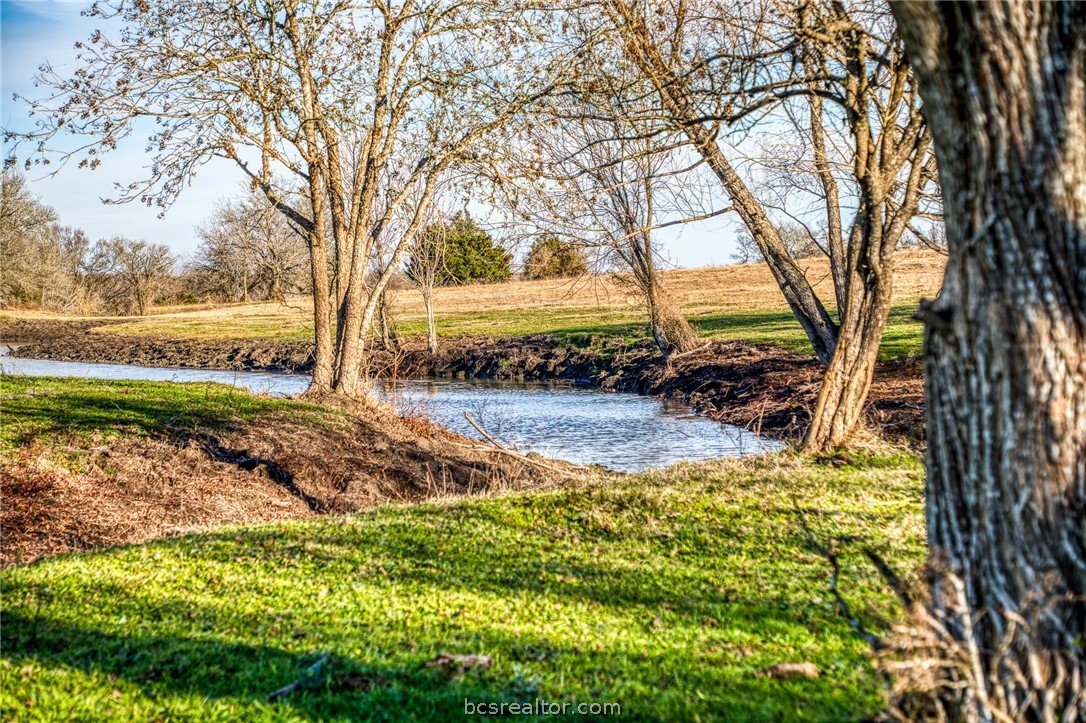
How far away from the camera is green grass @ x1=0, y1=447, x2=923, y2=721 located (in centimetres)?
415

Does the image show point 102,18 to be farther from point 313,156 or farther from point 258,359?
point 258,359

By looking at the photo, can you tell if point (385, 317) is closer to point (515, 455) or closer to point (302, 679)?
point (515, 455)

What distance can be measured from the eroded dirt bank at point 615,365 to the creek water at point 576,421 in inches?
28.8

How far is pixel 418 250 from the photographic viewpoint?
30625 millimetres

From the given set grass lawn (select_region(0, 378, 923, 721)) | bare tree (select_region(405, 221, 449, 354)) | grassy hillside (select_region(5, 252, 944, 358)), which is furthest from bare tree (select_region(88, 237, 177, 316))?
grass lawn (select_region(0, 378, 923, 721))

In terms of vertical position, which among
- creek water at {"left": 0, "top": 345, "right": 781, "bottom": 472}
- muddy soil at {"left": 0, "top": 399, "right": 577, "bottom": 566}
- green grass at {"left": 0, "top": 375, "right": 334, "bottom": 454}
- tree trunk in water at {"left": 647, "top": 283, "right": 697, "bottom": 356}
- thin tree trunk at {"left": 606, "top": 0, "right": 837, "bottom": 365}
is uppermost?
thin tree trunk at {"left": 606, "top": 0, "right": 837, "bottom": 365}

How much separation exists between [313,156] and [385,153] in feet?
4.43

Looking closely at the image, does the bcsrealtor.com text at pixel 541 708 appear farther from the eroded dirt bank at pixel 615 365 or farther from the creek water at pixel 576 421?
the eroded dirt bank at pixel 615 365

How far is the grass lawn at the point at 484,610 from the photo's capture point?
415cm

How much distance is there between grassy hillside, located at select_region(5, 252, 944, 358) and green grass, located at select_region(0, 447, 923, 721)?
1500 cm

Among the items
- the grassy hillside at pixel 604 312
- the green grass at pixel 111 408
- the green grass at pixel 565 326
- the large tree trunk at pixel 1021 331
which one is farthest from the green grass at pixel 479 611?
the grassy hillside at pixel 604 312

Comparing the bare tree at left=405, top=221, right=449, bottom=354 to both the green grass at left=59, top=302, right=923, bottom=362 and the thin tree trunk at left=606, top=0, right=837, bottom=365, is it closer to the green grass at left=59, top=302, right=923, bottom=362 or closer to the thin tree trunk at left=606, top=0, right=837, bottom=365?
the green grass at left=59, top=302, right=923, bottom=362

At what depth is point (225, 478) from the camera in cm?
1212

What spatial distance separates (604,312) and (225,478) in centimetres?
3119
